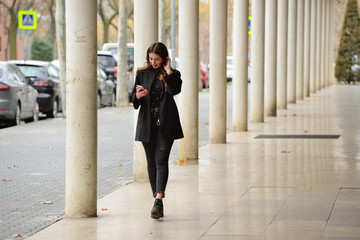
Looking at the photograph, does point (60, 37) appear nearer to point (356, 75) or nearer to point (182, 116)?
point (182, 116)

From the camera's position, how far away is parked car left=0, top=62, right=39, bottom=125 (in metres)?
22.3

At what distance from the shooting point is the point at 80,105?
30.6ft

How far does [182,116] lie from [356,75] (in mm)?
47934

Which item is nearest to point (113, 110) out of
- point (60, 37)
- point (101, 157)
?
point (60, 37)

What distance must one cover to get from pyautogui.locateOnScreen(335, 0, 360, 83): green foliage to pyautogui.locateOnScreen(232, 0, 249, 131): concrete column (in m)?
39.9

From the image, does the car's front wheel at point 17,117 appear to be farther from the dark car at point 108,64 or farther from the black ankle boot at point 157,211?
the black ankle boot at point 157,211

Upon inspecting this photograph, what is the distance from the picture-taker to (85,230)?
28.3 ft

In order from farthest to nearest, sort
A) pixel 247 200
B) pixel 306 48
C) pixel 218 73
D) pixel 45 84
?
pixel 306 48, pixel 45 84, pixel 218 73, pixel 247 200

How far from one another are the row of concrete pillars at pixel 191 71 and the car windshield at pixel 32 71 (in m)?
6.06

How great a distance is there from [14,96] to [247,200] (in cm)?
1305

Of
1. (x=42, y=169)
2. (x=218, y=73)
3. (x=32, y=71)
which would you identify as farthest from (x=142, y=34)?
(x=32, y=71)

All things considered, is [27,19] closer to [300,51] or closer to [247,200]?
[300,51]

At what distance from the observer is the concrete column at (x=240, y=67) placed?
2038 cm

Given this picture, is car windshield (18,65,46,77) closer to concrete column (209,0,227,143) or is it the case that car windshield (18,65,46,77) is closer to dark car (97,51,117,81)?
dark car (97,51,117,81)
